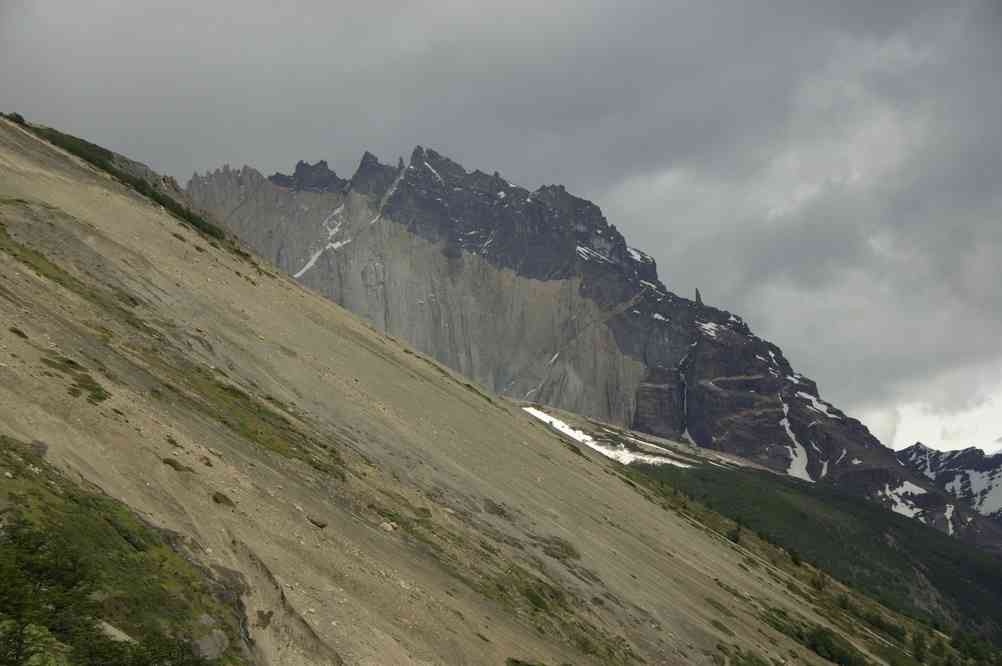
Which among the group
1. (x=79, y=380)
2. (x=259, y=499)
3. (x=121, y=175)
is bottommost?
(x=259, y=499)

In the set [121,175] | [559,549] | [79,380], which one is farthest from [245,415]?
[121,175]

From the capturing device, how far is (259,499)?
37.1m

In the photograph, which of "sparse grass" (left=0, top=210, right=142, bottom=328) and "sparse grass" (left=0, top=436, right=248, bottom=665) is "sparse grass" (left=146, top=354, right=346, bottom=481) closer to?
"sparse grass" (left=0, top=210, right=142, bottom=328)

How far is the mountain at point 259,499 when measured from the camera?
1026 inches

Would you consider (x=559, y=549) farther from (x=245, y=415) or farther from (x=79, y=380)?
(x=79, y=380)

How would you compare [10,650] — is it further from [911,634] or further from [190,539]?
[911,634]

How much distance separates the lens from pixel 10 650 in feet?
63.7

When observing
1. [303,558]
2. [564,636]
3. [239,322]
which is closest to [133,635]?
[303,558]

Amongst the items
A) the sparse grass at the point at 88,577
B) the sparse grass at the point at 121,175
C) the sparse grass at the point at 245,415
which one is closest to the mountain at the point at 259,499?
the sparse grass at the point at 88,577

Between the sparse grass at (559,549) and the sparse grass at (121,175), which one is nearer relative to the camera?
the sparse grass at (559,549)

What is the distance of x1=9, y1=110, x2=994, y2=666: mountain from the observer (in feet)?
85.5

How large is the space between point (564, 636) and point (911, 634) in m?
132

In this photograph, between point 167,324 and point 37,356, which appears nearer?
point 37,356

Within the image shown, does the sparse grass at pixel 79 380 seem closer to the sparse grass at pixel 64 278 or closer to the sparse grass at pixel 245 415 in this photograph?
the sparse grass at pixel 245 415
